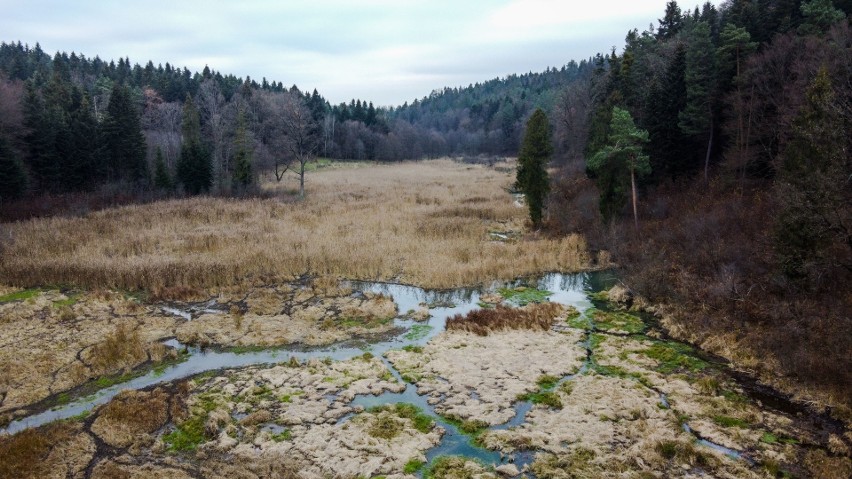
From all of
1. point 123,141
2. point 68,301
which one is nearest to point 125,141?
point 123,141

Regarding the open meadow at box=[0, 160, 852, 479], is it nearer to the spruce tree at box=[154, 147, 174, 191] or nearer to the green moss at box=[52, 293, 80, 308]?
the green moss at box=[52, 293, 80, 308]

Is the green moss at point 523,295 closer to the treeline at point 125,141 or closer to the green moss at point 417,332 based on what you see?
the green moss at point 417,332

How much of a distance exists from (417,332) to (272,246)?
12.2m

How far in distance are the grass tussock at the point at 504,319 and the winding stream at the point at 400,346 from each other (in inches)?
31.6

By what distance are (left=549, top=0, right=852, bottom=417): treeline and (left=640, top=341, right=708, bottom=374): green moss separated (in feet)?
3.15

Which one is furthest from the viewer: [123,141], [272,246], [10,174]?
[123,141]

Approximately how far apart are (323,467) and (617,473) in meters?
5.31

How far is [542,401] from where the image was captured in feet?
38.5

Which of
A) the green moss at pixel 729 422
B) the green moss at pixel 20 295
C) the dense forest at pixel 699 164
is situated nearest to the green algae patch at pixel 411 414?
the green moss at pixel 729 422

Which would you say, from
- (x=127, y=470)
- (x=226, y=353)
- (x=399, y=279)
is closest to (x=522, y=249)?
(x=399, y=279)

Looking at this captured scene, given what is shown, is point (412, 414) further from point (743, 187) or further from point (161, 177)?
point (161, 177)

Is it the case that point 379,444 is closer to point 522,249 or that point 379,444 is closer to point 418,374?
point 418,374

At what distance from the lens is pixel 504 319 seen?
1705 cm

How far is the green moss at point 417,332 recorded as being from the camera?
16281 mm
